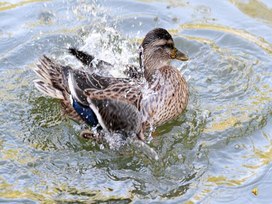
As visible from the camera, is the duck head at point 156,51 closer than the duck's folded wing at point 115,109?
No

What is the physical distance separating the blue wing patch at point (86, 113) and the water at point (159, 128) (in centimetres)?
22

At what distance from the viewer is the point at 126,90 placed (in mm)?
6809

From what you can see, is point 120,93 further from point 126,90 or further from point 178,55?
point 178,55

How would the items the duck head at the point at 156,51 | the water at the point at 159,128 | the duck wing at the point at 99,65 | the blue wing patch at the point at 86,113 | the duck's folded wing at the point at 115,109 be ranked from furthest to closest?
the duck wing at the point at 99,65
the duck head at the point at 156,51
the blue wing patch at the point at 86,113
the duck's folded wing at the point at 115,109
the water at the point at 159,128

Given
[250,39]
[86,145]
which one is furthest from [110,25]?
[86,145]

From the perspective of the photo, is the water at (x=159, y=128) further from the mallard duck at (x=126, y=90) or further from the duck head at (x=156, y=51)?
the duck head at (x=156, y=51)

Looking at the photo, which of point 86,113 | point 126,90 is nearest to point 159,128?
point 126,90

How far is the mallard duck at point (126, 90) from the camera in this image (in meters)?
6.70

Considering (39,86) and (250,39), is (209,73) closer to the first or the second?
(250,39)

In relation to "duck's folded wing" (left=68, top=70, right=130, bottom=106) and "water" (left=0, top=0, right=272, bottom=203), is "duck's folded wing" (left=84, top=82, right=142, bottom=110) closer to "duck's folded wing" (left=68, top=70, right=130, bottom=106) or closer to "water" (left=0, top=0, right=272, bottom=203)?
"duck's folded wing" (left=68, top=70, right=130, bottom=106)

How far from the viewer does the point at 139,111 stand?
6812 mm

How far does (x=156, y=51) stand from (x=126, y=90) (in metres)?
0.64

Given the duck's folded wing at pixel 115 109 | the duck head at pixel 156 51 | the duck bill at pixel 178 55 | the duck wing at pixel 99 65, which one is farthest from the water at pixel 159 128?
the duck bill at pixel 178 55

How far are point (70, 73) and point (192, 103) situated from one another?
1.45 meters
